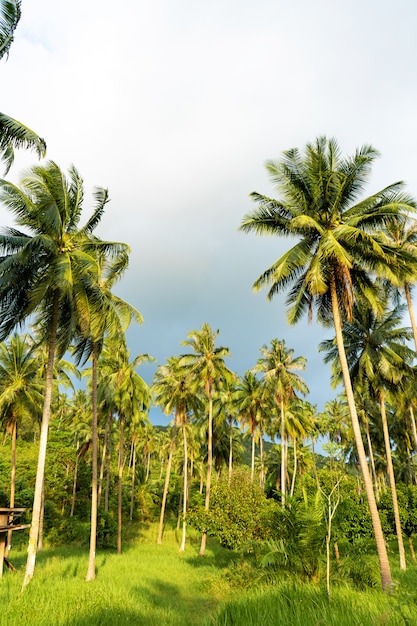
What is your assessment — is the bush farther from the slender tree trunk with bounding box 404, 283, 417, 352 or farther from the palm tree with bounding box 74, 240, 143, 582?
the slender tree trunk with bounding box 404, 283, 417, 352

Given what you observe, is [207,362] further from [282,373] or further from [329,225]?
[329,225]

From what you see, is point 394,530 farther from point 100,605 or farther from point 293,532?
point 100,605

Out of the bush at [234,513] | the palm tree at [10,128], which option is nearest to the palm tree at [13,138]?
the palm tree at [10,128]

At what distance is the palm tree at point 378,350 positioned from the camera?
23594 millimetres

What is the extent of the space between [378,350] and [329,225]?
11.0 m

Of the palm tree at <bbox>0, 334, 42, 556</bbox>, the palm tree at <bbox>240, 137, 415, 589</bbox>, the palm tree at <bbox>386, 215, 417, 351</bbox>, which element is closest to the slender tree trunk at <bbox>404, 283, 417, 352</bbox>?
the palm tree at <bbox>386, 215, 417, 351</bbox>

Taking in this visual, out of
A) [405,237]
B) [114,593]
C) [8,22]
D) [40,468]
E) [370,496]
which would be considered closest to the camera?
[8,22]

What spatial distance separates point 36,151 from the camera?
36.4 ft

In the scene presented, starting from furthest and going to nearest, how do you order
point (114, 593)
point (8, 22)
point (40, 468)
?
point (40, 468) < point (114, 593) < point (8, 22)

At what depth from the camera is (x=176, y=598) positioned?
1552 cm

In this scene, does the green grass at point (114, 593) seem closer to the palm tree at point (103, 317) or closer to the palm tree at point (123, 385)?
the palm tree at point (103, 317)

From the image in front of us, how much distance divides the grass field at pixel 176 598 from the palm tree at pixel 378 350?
27.2 ft

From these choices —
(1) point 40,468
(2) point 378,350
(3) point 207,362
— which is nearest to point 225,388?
(3) point 207,362

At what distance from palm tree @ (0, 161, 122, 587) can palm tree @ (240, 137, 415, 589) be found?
794 cm
